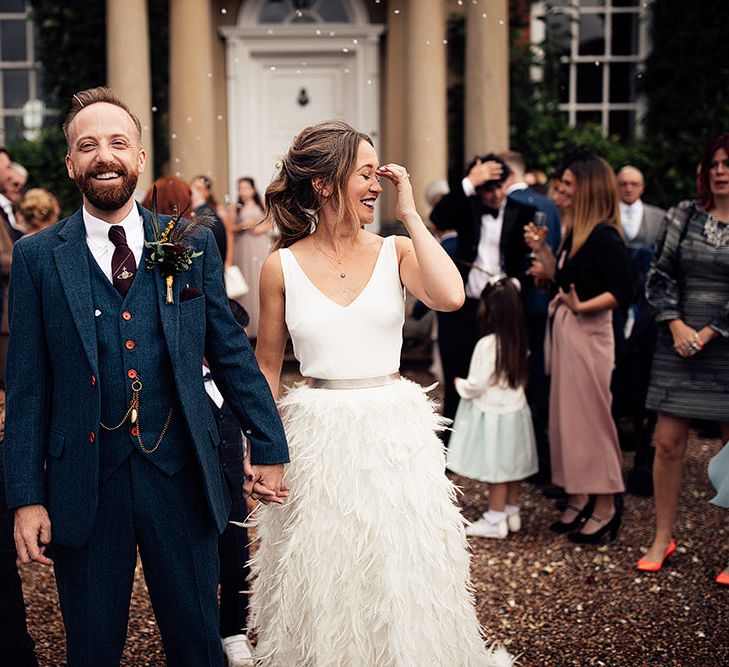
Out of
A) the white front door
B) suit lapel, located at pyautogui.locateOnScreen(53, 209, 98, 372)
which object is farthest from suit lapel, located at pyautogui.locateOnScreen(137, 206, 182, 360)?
the white front door

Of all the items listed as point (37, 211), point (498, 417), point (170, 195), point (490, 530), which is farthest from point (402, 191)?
point (37, 211)

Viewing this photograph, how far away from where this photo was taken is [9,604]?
3219 mm

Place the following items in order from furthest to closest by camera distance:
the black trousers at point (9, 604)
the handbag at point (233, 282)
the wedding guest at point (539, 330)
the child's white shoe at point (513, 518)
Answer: the handbag at point (233, 282) < the wedding guest at point (539, 330) < the child's white shoe at point (513, 518) < the black trousers at point (9, 604)

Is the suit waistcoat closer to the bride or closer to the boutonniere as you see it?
the boutonniere

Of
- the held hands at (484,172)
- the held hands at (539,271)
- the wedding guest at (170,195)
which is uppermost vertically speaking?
the held hands at (484,172)

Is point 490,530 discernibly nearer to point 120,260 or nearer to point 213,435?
point 213,435

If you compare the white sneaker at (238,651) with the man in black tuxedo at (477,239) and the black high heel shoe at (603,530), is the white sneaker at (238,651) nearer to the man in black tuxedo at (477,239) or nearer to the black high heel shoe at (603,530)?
the black high heel shoe at (603,530)

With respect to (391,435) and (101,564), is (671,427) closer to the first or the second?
(391,435)

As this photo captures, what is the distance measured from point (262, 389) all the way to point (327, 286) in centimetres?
49

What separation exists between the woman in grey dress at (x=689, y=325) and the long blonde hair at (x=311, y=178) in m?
2.26

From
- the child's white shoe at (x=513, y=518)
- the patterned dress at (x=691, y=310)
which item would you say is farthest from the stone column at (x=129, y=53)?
the patterned dress at (x=691, y=310)

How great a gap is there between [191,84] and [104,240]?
846 cm

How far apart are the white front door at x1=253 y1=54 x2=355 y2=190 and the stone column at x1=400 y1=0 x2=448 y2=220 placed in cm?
144

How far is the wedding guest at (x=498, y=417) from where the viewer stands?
5.26m
